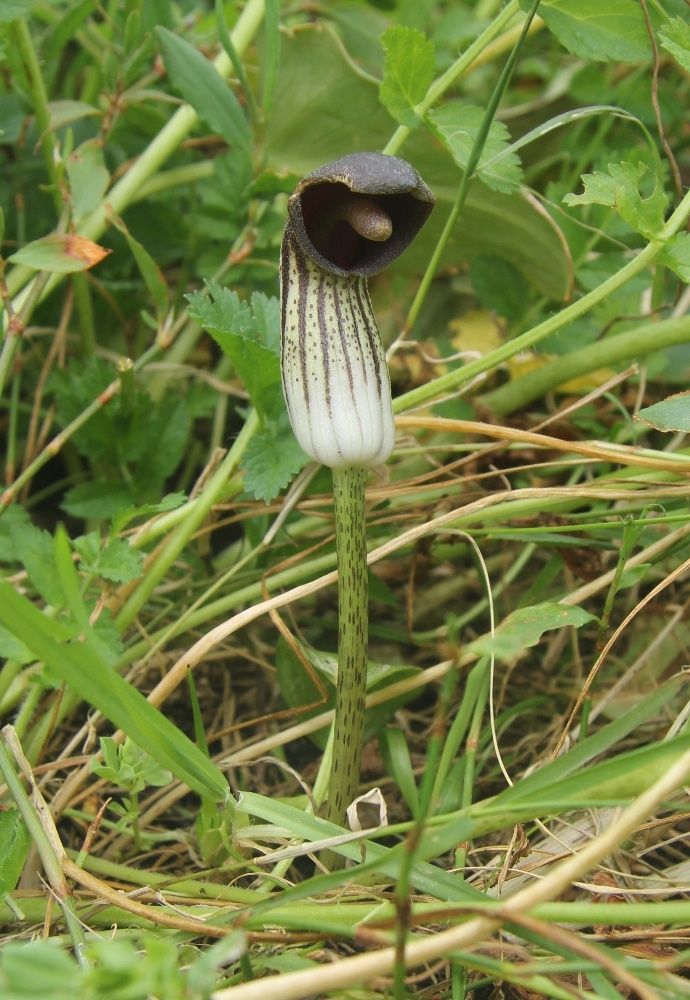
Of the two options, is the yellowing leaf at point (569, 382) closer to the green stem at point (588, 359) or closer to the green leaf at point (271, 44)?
the green stem at point (588, 359)

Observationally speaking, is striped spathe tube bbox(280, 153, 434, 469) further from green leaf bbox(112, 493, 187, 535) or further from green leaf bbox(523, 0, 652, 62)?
green leaf bbox(523, 0, 652, 62)

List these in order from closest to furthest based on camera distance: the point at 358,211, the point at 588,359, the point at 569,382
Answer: the point at 358,211, the point at 588,359, the point at 569,382

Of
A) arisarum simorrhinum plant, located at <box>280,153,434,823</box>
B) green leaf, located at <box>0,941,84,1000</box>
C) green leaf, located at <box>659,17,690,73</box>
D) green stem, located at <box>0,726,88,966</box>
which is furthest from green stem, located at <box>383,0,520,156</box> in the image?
green leaf, located at <box>0,941,84,1000</box>

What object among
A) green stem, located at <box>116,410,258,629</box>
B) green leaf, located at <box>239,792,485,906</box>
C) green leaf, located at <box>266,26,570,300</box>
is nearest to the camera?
green leaf, located at <box>239,792,485,906</box>

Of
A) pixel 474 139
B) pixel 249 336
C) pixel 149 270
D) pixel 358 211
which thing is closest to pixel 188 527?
pixel 249 336

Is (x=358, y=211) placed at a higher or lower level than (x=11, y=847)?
higher

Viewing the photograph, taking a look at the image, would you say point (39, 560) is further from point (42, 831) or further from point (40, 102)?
point (40, 102)

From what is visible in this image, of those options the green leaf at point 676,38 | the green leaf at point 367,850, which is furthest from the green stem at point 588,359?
the green leaf at point 367,850
